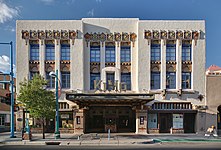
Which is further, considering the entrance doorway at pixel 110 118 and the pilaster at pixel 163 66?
the entrance doorway at pixel 110 118

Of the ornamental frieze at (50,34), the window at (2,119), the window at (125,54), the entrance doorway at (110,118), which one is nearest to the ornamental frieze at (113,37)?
the window at (125,54)

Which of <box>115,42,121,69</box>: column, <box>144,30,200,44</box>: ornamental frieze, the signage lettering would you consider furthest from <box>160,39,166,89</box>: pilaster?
<box>115,42,121,69</box>: column

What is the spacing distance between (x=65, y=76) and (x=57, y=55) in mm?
2819

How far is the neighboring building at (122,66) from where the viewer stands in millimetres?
25359

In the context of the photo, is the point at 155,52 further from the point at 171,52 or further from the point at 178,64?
the point at 178,64

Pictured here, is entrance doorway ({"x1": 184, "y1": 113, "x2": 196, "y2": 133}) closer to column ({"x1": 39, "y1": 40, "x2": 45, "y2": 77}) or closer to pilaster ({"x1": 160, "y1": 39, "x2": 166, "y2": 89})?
pilaster ({"x1": 160, "y1": 39, "x2": 166, "y2": 89})

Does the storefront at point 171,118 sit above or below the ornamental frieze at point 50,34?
below

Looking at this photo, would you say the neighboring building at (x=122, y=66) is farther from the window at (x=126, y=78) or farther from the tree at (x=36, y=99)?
the tree at (x=36, y=99)

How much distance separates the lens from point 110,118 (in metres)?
26.1

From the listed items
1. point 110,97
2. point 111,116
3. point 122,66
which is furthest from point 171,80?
point 111,116

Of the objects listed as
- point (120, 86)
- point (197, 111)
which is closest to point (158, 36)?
point (120, 86)

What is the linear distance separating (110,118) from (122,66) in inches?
266

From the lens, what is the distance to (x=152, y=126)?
1002 inches

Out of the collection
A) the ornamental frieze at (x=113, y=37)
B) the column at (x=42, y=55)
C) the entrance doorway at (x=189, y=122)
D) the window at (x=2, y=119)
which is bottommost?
the window at (x=2, y=119)
